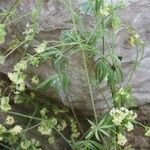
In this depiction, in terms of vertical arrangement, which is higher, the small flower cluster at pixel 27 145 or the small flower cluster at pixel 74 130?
the small flower cluster at pixel 27 145

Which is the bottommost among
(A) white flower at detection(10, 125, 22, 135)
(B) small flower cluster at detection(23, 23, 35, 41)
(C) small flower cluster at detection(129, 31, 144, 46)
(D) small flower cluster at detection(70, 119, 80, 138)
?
(D) small flower cluster at detection(70, 119, 80, 138)

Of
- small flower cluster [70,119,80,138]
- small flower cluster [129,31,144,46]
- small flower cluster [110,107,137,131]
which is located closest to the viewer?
small flower cluster [110,107,137,131]

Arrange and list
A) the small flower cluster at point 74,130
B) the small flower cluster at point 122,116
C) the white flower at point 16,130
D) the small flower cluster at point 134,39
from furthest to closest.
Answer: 1. the small flower cluster at point 74,130
2. the white flower at point 16,130
3. the small flower cluster at point 134,39
4. the small flower cluster at point 122,116

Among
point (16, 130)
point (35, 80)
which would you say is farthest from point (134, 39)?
point (16, 130)

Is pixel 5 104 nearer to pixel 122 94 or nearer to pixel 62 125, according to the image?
pixel 62 125

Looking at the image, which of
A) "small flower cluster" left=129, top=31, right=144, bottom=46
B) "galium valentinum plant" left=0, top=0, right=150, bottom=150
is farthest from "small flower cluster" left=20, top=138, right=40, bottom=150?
"small flower cluster" left=129, top=31, right=144, bottom=46

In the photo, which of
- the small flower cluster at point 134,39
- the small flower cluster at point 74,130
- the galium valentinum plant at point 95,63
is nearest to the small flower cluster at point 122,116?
the galium valentinum plant at point 95,63

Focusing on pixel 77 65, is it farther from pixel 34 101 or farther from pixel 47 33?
pixel 34 101

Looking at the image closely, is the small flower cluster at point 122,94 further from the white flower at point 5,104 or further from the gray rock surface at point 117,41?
the white flower at point 5,104

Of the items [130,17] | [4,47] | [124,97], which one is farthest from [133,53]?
[4,47]

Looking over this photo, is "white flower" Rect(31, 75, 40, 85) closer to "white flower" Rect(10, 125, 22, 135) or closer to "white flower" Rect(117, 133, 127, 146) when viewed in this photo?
"white flower" Rect(10, 125, 22, 135)

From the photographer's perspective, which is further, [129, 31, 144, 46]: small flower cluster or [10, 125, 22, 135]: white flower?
[10, 125, 22, 135]: white flower
